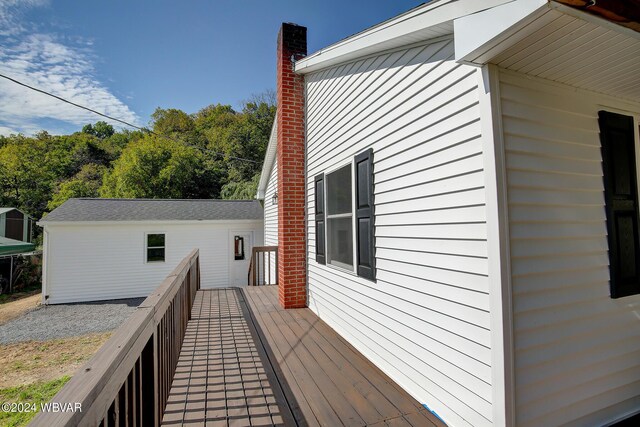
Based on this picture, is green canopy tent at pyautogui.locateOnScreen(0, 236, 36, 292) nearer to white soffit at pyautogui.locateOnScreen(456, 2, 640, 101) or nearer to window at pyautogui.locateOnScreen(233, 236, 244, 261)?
window at pyautogui.locateOnScreen(233, 236, 244, 261)

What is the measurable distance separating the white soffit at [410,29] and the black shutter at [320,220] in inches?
68.8

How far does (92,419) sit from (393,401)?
7.00 feet

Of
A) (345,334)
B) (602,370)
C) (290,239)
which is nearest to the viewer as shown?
(602,370)

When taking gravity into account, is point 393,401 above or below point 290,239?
below

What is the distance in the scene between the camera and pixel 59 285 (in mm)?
11750

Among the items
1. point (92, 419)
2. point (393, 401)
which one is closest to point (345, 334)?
point (393, 401)

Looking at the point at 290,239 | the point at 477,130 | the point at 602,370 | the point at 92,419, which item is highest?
the point at 477,130

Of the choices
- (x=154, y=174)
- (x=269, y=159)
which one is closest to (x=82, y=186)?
(x=154, y=174)

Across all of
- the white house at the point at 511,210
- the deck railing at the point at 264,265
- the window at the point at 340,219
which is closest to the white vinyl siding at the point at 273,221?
the deck railing at the point at 264,265

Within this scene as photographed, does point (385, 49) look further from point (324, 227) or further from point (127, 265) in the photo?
point (127, 265)

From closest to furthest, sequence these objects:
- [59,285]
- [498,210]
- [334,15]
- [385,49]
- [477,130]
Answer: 1. [498,210]
2. [477,130]
3. [385,49]
4. [334,15]
5. [59,285]

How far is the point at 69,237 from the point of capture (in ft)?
39.0

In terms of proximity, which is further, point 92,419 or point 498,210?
point 498,210

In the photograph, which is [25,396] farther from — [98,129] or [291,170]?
[98,129]
